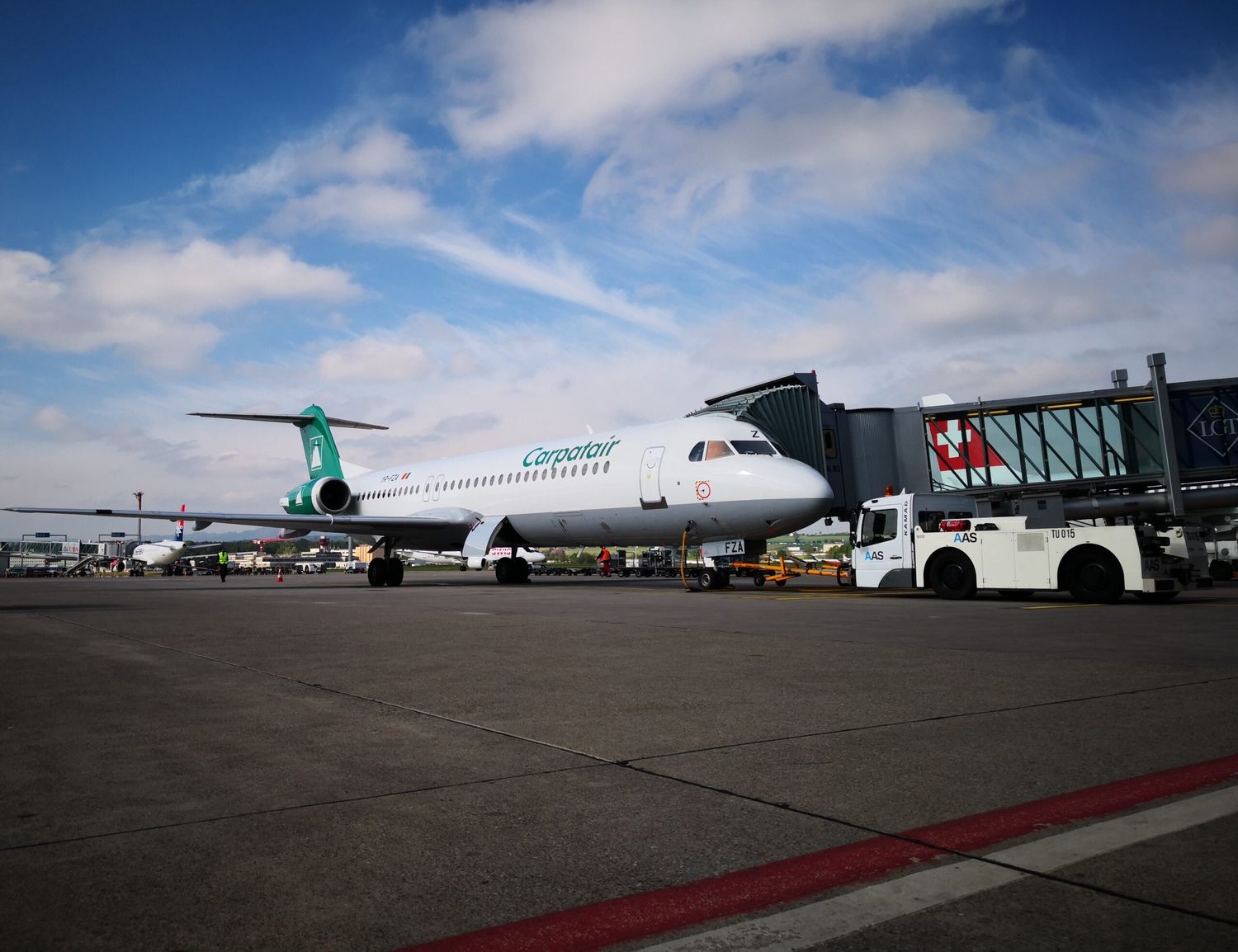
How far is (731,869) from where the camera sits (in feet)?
8.89

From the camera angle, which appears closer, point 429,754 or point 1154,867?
point 1154,867

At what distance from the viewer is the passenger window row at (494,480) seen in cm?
2186

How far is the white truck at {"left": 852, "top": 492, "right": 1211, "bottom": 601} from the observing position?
14109 millimetres

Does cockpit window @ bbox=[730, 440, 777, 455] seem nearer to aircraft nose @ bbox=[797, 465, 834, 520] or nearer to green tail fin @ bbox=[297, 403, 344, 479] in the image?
aircraft nose @ bbox=[797, 465, 834, 520]

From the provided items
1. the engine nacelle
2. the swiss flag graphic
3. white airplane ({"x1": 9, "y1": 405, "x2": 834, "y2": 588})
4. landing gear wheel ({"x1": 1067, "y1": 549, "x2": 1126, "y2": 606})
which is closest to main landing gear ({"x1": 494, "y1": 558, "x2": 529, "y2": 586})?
white airplane ({"x1": 9, "y1": 405, "x2": 834, "y2": 588})

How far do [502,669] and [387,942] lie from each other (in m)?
4.85

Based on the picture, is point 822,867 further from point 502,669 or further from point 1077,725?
point 502,669

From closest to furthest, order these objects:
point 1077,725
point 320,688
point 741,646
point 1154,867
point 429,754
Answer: point 1154,867, point 429,754, point 1077,725, point 320,688, point 741,646

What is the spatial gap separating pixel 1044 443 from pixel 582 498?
1582 centimetres

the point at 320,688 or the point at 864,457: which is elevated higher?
the point at 864,457

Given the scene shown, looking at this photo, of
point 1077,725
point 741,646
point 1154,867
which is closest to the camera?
point 1154,867

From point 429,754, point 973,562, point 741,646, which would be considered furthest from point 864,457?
point 429,754

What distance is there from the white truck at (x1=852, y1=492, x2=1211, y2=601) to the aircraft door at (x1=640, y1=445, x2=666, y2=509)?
4.56 meters

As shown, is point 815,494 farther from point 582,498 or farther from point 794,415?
point 794,415
